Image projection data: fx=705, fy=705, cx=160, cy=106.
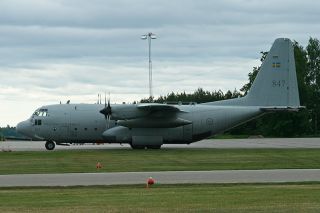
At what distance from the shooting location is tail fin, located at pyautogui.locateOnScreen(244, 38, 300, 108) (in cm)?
4997

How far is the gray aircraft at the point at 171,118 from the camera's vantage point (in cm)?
4916

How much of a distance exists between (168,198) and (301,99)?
85.5m

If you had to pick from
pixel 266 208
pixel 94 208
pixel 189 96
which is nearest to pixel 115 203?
pixel 94 208

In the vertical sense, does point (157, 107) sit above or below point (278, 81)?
below

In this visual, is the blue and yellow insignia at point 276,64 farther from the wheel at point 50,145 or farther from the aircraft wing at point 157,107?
the wheel at point 50,145

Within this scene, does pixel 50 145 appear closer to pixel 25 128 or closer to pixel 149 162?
pixel 25 128

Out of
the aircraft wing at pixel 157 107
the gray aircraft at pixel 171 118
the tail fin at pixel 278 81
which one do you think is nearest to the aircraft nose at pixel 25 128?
the gray aircraft at pixel 171 118

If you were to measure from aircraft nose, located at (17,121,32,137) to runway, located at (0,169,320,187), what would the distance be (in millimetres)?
21999

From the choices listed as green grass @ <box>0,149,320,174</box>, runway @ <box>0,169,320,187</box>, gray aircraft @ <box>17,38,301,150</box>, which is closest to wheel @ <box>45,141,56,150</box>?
gray aircraft @ <box>17,38,301,150</box>

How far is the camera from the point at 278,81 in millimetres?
50219

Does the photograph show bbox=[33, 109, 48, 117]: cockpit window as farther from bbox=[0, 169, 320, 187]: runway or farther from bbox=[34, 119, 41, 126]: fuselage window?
bbox=[0, 169, 320, 187]: runway

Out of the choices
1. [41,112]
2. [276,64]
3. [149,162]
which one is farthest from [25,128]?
[276,64]

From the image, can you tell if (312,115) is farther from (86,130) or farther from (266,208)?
(266,208)

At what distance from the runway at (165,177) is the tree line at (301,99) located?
65086 millimetres
